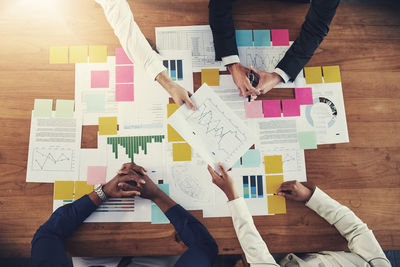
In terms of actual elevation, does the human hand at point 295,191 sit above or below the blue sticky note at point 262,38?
below

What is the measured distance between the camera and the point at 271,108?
→ 1.09 m

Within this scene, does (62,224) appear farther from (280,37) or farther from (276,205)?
(280,37)

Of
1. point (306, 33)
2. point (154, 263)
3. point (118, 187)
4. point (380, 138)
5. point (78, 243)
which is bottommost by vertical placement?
point (154, 263)

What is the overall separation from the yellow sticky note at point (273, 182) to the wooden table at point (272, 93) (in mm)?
99

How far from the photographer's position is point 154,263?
109cm

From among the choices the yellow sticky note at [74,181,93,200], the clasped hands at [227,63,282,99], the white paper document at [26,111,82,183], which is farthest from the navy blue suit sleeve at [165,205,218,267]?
the clasped hands at [227,63,282,99]

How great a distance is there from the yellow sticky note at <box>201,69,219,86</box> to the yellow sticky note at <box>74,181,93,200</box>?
66cm

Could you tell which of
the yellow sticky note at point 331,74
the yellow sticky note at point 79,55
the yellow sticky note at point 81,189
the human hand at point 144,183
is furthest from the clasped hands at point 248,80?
the yellow sticky note at point 81,189

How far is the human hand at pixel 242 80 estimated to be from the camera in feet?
3.49

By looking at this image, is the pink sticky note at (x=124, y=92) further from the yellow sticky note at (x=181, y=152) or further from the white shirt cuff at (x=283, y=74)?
the white shirt cuff at (x=283, y=74)

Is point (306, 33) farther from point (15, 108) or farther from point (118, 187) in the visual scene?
point (15, 108)

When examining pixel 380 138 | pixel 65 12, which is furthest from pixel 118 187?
pixel 380 138

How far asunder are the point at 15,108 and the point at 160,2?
0.79 metres

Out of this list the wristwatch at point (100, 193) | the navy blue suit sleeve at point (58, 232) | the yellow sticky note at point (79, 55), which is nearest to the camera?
the navy blue suit sleeve at point (58, 232)
